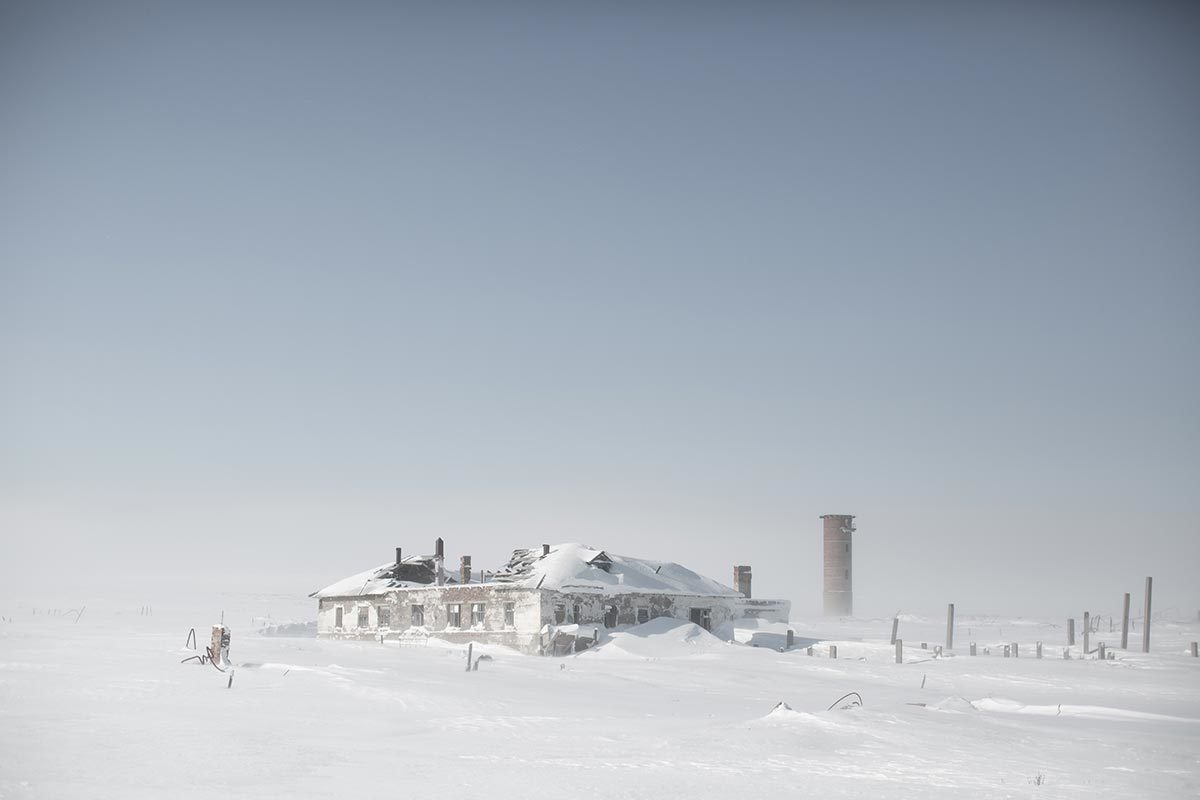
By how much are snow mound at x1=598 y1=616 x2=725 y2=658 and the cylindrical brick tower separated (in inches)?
1344

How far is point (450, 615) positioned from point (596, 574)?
21.7 feet

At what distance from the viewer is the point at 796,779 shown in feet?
50.1

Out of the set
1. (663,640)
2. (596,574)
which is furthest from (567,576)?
(663,640)

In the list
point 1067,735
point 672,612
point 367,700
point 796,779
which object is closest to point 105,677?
point 367,700

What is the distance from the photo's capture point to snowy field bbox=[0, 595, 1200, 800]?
14734mm

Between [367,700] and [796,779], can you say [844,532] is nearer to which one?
[367,700]

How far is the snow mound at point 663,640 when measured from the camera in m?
40.8

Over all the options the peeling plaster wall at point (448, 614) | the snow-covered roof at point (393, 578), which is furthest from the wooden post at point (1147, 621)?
the snow-covered roof at point (393, 578)

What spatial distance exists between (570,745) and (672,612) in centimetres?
2899

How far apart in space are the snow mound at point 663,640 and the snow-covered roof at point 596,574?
6.05 ft

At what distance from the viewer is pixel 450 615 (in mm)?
45531

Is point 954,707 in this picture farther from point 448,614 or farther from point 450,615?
point 448,614

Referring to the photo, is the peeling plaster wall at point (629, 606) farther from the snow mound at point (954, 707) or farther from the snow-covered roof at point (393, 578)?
the snow mound at point (954, 707)

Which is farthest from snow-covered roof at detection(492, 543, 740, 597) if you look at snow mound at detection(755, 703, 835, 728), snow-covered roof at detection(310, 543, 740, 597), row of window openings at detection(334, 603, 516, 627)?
snow mound at detection(755, 703, 835, 728)
